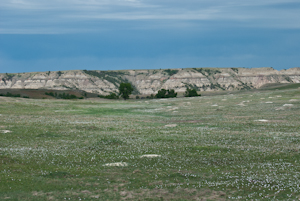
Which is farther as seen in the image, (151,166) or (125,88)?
(125,88)

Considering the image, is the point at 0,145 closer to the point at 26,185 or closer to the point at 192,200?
the point at 26,185

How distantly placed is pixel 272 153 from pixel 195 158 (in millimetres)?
5813

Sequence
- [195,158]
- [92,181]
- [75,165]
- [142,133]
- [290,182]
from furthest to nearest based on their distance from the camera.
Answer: [142,133] < [195,158] < [75,165] < [92,181] < [290,182]

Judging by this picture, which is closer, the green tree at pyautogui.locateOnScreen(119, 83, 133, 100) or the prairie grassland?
the prairie grassland

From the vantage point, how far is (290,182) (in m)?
16.3

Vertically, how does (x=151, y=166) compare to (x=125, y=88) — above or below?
below

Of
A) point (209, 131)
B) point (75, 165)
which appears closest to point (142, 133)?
point (209, 131)

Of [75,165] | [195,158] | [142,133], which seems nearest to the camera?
[75,165]

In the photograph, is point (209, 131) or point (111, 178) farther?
point (209, 131)

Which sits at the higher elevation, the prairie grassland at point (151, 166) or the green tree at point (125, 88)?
the green tree at point (125, 88)

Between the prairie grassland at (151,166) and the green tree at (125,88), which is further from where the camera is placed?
the green tree at (125,88)

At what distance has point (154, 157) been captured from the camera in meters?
23.2

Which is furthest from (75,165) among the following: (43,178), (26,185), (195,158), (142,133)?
(142,133)

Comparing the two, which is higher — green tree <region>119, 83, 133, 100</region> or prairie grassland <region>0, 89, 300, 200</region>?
green tree <region>119, 83, 133, 100</region>
